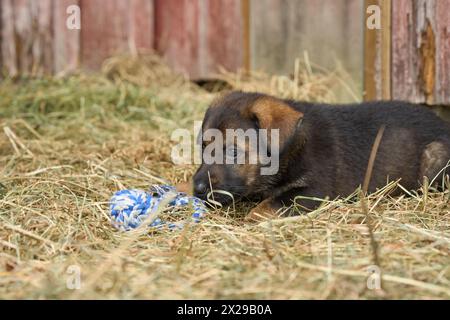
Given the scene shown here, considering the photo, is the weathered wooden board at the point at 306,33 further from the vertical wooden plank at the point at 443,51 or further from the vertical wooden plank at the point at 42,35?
the vertical wooden plank at the point at 42,35

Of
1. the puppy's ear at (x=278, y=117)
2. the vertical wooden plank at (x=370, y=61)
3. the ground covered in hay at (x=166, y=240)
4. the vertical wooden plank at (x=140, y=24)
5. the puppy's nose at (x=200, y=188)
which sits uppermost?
the vertical wooden plank at (x=140, y=24)

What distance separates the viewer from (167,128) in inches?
263

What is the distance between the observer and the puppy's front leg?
14.6 ft

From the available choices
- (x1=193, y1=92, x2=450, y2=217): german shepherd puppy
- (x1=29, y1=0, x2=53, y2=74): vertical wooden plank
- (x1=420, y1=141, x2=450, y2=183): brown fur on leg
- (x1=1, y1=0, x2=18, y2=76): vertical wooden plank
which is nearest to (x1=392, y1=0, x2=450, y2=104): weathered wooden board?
(x1=193, y1=92, x2=450, y2=217): german shepherd puppy

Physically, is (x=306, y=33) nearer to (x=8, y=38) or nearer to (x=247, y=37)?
(x=247, y=37)

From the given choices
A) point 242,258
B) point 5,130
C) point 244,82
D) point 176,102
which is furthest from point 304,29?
point 242,258

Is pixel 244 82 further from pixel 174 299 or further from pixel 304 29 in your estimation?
pixel 174 299

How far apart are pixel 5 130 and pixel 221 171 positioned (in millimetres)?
2596

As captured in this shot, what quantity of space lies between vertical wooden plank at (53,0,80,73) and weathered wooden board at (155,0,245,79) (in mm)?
1014

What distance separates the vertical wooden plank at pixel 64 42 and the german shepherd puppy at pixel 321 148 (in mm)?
4256

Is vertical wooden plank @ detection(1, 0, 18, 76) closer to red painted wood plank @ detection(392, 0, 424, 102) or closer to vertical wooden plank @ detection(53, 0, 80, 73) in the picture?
vertical wooden plank @ detection(53, 0, 80, 73)

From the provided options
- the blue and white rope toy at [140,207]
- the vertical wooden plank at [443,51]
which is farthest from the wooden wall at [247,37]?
the blue and white rope toy at [140,207]

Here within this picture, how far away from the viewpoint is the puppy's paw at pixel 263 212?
14.6 feet

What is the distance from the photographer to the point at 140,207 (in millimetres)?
4262
